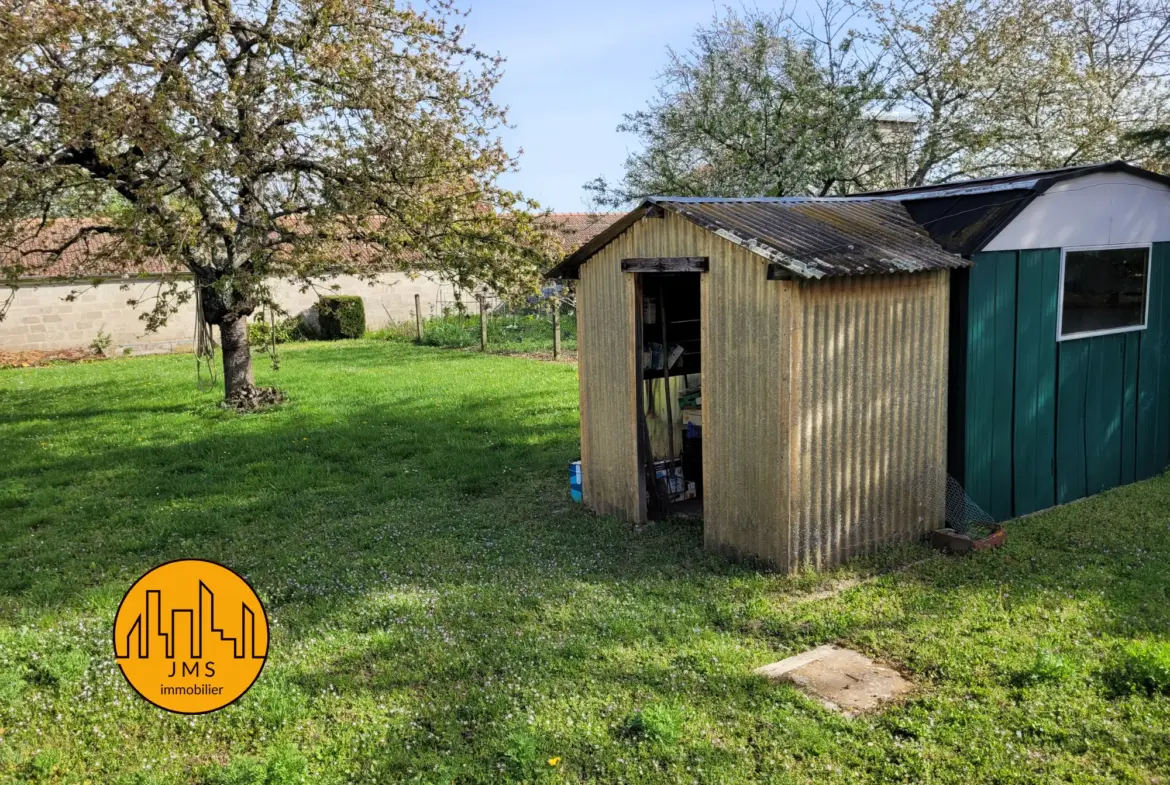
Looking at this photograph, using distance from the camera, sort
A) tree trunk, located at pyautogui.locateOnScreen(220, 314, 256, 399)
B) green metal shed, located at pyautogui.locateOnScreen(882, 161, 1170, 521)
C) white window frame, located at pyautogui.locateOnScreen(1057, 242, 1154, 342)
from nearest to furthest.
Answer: green metal shed, located at pyautogui.locateOnScreen(882, 161, 1170, 521), white window frame, located at pyautogui.locateOnScreen(1057, 242, 1154, 342), tree trunk, located at pyautogui.locateOnScreen(220, 314, 256, 399)

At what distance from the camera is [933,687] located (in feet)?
14.8

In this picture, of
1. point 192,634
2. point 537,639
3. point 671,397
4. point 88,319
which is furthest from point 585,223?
point 192,634

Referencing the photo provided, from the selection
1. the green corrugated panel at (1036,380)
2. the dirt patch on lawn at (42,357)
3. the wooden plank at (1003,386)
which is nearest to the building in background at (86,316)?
the dirt patch on lawn at (42,357)

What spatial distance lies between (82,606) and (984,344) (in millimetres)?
7303

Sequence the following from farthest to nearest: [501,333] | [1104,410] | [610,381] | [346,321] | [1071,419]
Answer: [346,321]
[501,333]
[1104,410]
[1071,419]
[610,381]

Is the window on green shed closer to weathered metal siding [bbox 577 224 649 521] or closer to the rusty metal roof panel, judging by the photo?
the rusty metal roof panel

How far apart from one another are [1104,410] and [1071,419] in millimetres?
592

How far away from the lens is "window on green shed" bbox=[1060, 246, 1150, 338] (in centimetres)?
777

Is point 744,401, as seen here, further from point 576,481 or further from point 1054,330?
point 1054,330

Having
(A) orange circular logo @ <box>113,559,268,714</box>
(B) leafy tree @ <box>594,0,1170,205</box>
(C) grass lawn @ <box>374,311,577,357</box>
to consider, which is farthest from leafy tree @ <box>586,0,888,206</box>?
(A) orange circular logo @ <box>113,559,268,714</box>

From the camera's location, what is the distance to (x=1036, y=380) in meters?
7.56

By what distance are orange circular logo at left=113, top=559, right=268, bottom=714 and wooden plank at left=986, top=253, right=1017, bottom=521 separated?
6.08 m

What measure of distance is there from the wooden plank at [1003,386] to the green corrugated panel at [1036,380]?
0.30 feet

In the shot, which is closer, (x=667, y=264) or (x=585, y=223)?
(x=667, y=264)
